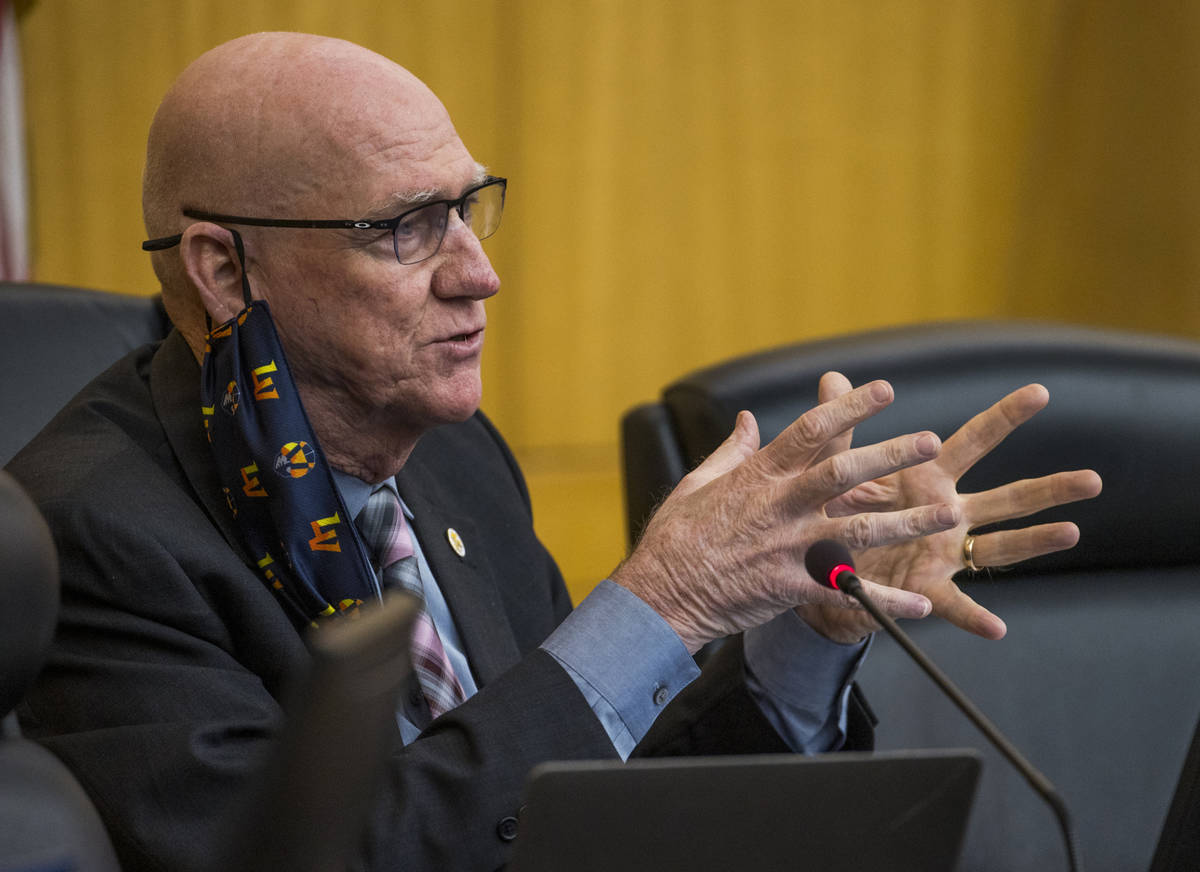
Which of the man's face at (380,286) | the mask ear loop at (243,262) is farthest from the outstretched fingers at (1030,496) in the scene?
the mask ear loop at (243,262)

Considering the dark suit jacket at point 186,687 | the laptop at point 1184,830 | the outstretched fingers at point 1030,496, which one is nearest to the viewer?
the laptop at point 1184,830

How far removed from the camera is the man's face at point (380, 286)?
4.25ft

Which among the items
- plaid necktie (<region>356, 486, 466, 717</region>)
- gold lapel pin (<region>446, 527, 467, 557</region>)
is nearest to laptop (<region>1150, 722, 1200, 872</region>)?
plaid necktie (<region>356, 486, 466, 717</region>)

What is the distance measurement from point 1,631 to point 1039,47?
3624mm

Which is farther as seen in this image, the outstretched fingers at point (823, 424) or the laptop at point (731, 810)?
the outstretched fingers at point (823, 424)

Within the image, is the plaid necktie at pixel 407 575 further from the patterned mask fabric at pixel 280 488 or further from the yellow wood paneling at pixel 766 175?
the yellow wood paneling at pixel 766 175

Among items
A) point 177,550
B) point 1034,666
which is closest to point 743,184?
point 1034,666

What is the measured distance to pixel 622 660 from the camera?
111 cm

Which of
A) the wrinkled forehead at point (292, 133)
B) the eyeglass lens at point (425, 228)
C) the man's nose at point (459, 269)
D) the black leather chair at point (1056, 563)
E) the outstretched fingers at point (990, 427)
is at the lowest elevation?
the black leather chair at point (1056, 563)

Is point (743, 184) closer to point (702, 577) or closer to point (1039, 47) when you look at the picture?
point (1039, 47)

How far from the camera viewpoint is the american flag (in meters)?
2.83

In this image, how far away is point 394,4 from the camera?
313 centimetres

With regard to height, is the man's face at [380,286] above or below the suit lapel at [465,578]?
above

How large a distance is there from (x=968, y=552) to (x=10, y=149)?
7.77 feet
